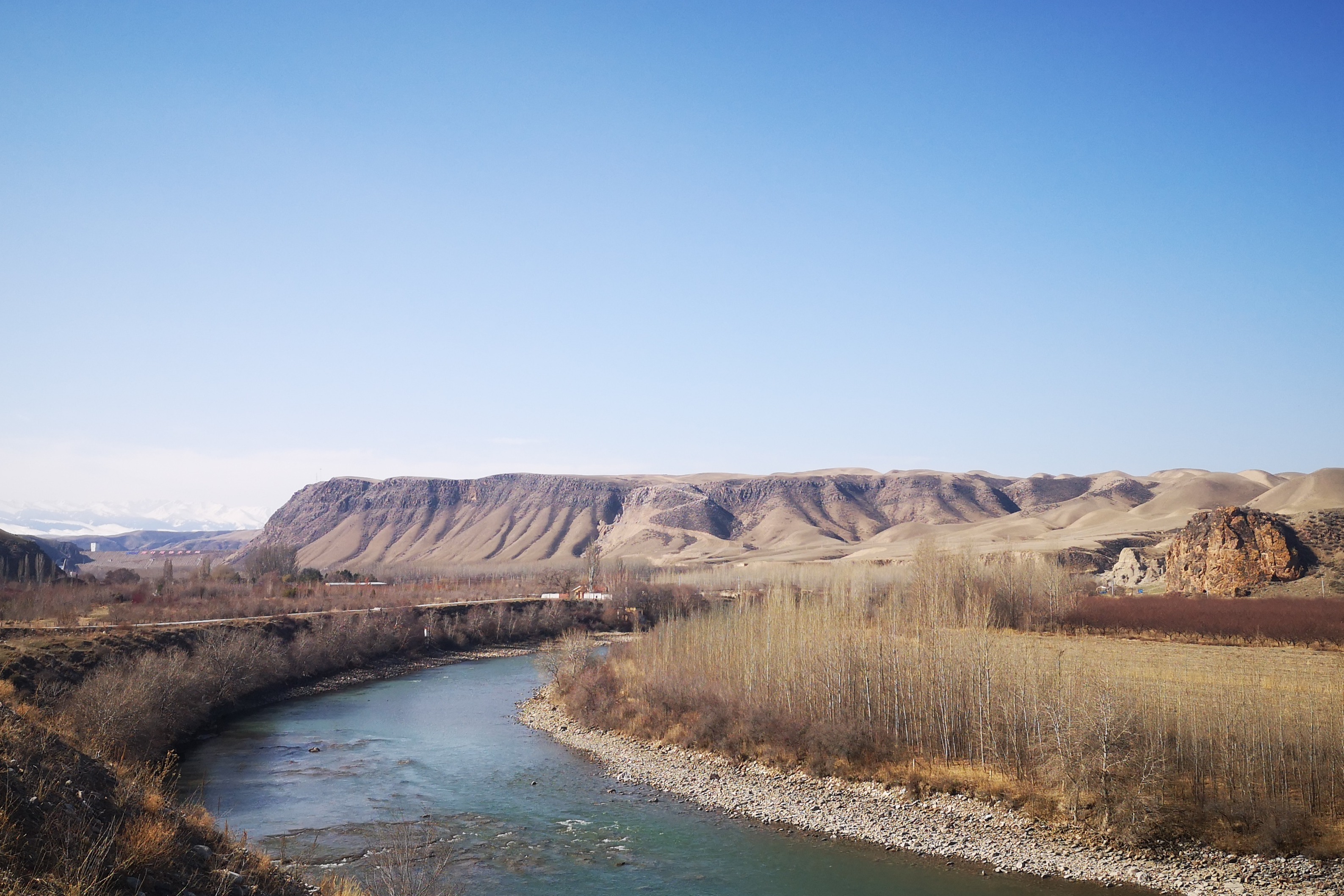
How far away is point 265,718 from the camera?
3450 cm

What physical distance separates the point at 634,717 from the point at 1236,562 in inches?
1375

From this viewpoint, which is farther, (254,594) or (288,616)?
(254,594)

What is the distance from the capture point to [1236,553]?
147 ft

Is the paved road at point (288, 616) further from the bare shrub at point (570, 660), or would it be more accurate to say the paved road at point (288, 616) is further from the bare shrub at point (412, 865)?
the bare shrub at point (412, 865)

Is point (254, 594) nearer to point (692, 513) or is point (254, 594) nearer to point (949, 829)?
point (949, 829)

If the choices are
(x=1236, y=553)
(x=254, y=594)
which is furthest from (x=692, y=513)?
(x=1236, y=553)

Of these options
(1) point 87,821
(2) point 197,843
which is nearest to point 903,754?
(2) point 197,843

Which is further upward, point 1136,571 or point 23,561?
point 23,561

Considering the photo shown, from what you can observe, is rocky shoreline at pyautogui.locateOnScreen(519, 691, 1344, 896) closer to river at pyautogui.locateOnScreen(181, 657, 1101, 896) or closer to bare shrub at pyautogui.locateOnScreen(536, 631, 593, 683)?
river at pyautogui.locateOnScreen(181, 657, 1101, 896)

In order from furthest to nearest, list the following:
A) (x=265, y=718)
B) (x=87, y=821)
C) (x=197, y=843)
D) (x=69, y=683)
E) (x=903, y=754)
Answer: (x=265, y=718) < (x=69, y=683) < (x=903, y=754) < (x=197, y=843) < (x=87, y=821)

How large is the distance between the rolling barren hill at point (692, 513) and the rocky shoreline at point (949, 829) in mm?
103801

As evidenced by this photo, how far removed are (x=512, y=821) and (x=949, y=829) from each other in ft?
34.8

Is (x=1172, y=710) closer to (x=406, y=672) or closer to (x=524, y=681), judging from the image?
(x=524, y=681)

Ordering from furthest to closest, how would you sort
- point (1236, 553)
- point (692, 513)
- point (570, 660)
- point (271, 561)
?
point (692, 513) < point (271, 561) < point (1236, 553) < point (570, 660)
